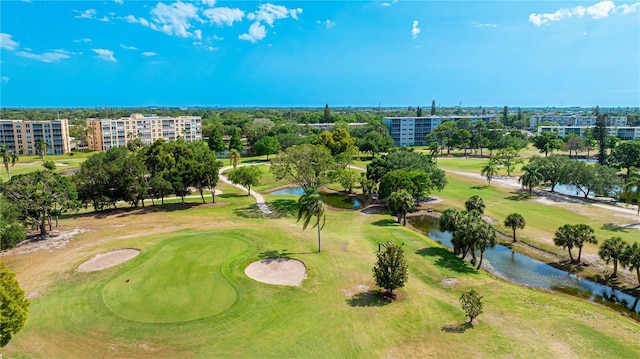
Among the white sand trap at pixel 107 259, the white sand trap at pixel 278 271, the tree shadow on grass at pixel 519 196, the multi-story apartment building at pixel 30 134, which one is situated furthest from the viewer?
the multi-story apartment building at pixel 30 134

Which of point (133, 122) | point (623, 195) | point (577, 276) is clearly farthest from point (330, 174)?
point (133, 122)

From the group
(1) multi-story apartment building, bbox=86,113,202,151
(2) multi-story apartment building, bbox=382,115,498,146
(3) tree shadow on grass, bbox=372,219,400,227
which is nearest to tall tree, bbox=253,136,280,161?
(1) multi-story apartment building, bbox=86,113,202,151

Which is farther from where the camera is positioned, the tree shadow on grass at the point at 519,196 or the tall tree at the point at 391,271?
the tree shadow on grass at the point at 519,196

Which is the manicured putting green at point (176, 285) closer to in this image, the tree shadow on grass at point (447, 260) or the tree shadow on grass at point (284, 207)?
the tree shadow on grass at point (284, 207)

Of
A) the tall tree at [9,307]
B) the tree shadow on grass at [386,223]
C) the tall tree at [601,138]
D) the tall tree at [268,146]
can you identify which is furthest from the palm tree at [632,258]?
the tall tree at [268,146]

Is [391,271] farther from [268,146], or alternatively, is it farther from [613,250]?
[268,146]

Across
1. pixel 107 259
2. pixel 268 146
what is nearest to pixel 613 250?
pixel 107 259
